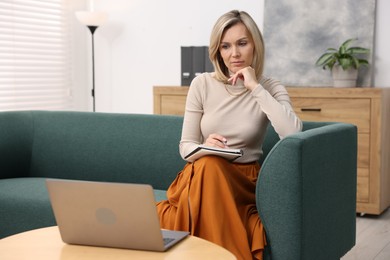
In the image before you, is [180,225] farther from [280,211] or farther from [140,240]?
[140,240]

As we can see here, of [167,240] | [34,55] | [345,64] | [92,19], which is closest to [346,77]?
[345,64]

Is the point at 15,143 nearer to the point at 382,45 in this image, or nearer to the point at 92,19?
the point at 92,19

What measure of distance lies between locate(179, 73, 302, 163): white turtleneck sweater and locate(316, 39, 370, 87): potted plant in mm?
2012

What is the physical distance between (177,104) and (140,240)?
3.33m

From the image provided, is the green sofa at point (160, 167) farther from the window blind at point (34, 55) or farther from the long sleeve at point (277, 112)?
the window blind at point (34, 55)

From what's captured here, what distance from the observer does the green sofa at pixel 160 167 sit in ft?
8.21

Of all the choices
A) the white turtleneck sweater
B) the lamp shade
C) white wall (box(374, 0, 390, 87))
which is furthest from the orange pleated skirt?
the lamp shade

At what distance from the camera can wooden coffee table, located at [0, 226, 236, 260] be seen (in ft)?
6.22

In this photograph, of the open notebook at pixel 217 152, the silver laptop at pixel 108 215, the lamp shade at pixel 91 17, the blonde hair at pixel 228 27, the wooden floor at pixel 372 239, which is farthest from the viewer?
the lamp shade at pixel 91 17

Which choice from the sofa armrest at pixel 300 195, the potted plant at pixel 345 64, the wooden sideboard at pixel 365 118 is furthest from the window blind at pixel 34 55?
the sofa armrest at pixel 300 195

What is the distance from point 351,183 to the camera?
3027 mm

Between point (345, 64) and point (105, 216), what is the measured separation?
324 centimetres

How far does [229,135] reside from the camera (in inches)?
112

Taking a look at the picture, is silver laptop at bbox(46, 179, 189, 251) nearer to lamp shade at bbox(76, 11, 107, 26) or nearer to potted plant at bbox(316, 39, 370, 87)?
potted plant at bbox(316, 39, 370, 87)
